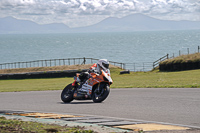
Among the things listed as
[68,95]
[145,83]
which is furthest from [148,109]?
[145,83]

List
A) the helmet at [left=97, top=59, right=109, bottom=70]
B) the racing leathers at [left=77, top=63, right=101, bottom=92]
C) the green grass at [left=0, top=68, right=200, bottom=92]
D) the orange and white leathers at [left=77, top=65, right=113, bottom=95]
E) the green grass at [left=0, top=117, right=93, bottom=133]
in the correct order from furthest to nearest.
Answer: the green grass at [left=0, top=68, right=200, bottom=92] < the racing leathers at [left=77, top=63, right=101, bottom=92] < the helmet at [left=97, top=59, right=109, bottom=70] < the orange and white leathers at [left=77, top=65, right=113, bottom=95] < the green grass at [left=0, top=117, right=93, bottom=133]

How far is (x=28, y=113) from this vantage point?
1063 cm

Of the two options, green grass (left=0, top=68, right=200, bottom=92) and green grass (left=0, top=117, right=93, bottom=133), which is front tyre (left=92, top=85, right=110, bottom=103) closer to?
green grass (left=0, top=117, right=93, bottom=133)

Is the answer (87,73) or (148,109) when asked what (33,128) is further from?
(87,73)

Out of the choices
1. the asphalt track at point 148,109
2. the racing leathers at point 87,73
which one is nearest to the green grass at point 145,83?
the asphalt track at point 148,109

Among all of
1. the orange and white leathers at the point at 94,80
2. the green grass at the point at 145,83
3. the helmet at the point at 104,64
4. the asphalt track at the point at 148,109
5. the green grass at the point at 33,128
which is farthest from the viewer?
the green grass at the point at 145,83

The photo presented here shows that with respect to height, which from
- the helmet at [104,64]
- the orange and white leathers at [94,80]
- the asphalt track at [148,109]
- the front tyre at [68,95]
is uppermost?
the helmet at [104,64]

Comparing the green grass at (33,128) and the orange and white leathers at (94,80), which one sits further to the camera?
the orange and white leathers at (94,80)

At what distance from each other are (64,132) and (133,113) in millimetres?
3075

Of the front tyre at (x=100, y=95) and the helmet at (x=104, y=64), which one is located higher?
the helmet at (x=104, y=64)

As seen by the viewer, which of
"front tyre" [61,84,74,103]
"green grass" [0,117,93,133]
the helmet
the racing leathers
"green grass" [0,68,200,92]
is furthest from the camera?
"green grass" [0,68,200,92]

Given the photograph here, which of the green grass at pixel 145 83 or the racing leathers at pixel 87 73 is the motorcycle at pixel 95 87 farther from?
the green grass at pixel 145 83

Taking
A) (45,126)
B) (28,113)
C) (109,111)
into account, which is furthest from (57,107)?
(45,126)

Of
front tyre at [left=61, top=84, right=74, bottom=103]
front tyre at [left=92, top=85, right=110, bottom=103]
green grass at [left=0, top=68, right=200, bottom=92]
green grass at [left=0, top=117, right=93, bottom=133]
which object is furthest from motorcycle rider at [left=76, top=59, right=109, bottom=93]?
green grass at [left=0, top=68, right=200, bottom=92]
